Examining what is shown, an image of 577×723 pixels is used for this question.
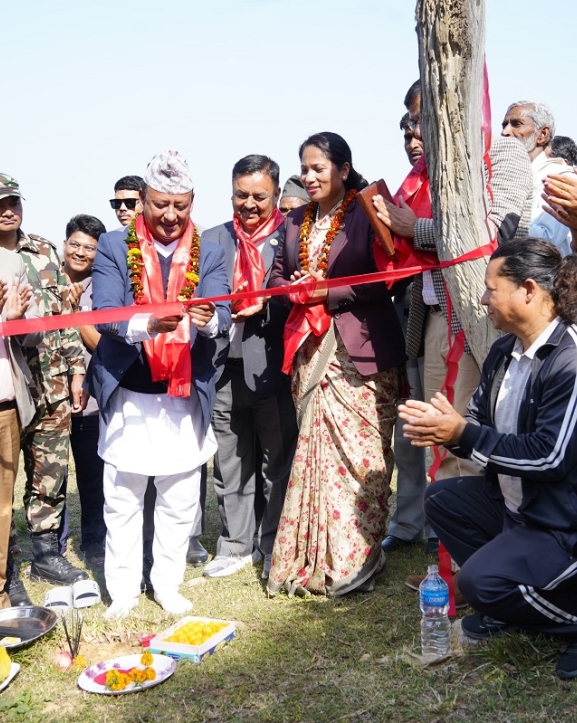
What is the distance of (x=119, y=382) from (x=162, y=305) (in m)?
0.50

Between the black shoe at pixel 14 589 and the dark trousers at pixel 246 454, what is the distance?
1.27 meters

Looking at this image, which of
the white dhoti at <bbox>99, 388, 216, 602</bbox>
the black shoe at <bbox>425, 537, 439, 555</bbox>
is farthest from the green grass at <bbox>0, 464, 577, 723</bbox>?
the black shoe at <bbox>425, 537, 439, 555</bbox>

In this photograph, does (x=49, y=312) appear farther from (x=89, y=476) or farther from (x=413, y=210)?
(x=413, y=210)

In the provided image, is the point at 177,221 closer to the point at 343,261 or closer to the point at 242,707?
the point at 343,261

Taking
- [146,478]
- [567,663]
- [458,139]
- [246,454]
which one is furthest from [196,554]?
[458,139]

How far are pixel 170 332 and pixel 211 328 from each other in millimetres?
225

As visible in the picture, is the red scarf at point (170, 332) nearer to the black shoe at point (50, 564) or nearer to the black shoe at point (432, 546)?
the black shoe at point (50, 564)

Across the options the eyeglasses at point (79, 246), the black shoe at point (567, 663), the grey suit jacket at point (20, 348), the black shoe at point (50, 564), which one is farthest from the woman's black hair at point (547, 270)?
the eyeglasses at point (79, 246)

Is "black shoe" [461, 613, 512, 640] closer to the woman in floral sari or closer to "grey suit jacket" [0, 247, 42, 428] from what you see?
the woman in floral sari

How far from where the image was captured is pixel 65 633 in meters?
4.15

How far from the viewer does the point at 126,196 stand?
21.8 ft

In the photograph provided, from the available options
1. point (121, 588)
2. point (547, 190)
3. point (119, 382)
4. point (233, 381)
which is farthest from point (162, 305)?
point (547, 190)

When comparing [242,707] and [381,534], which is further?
[381,534]

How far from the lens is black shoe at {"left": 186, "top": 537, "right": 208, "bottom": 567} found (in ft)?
18.9
